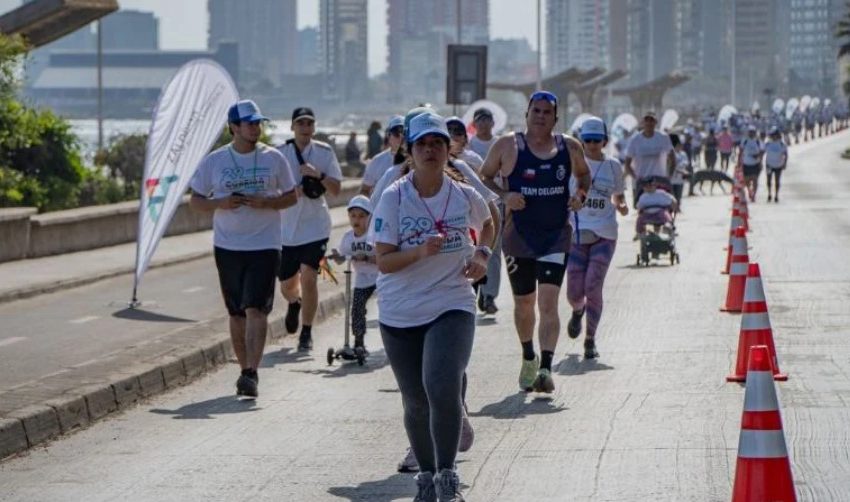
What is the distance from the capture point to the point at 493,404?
11.8m

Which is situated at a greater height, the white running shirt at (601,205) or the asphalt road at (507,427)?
the white running shirt at (601,205)

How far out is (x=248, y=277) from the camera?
1248cm

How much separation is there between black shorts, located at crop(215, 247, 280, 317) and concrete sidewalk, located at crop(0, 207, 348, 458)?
2.49 ft

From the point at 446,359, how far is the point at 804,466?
2107mm

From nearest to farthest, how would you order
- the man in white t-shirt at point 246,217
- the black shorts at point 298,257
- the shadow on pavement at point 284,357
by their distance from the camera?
the man in white t-shirt at point 246,217, the shadow on pavement at point 284,357, the black shorts at point 298,257

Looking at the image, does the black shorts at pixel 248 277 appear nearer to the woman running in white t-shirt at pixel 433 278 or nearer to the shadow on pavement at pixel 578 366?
the shadow on pavement at pixel 578 366

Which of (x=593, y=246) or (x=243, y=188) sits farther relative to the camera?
(x=593, y=246)

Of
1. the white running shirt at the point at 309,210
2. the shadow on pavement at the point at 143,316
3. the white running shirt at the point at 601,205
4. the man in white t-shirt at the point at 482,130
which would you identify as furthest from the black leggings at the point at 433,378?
the shadow on pavement at the point at 143,316

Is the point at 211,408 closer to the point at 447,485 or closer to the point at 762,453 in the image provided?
the point at 447,485

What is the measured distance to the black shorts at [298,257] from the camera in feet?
49.0

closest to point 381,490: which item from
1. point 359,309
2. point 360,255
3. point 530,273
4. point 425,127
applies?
point 425,127

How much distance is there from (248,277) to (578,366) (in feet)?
8.20

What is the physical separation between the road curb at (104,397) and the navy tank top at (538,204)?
7.90 feet

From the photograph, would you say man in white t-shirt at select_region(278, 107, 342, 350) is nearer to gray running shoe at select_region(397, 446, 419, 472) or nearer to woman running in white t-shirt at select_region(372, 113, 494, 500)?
gray running shoe at select_region(397, 446, 419, 472)
